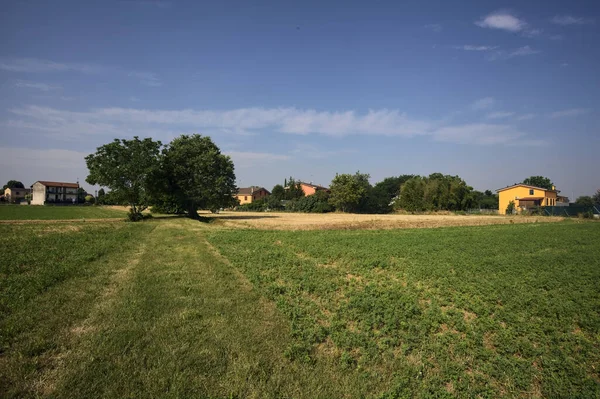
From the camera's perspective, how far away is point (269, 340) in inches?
251

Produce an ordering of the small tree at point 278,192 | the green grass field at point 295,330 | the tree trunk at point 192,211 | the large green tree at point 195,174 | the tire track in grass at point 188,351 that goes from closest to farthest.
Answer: the tire track in grass at point 188,351
the green grass field at point 295,330
the large green tree at point 195,174
the tree trunk at point 192,211
the small tree at point 278,192

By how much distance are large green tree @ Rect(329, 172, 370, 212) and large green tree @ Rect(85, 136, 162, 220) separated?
51.4 metres

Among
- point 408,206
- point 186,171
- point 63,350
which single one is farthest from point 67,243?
point 408,206

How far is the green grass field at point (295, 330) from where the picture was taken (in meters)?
5.02

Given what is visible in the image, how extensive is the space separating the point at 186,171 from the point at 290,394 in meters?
38.5

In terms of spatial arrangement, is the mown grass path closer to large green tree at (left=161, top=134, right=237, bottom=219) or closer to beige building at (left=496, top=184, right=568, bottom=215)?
large green tree at (left=161, top=134, right=237, bottom=219)

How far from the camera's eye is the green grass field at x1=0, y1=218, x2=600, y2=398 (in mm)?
5023

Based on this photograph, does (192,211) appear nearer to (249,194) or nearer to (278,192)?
(278,192)

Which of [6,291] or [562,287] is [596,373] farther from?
[6,291]

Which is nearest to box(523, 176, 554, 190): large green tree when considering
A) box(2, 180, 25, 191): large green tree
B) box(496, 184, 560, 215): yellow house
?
box(496, 184, 560, 215): yellow house

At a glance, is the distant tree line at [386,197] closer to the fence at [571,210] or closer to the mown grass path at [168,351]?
the fence at [571,210]

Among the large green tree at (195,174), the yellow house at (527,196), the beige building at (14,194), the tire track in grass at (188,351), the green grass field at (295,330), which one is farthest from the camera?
the beige building at (14,194)

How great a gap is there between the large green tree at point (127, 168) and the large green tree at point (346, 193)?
169 feet

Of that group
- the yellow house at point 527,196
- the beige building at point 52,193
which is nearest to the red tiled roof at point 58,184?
the beige building at point 52,193
